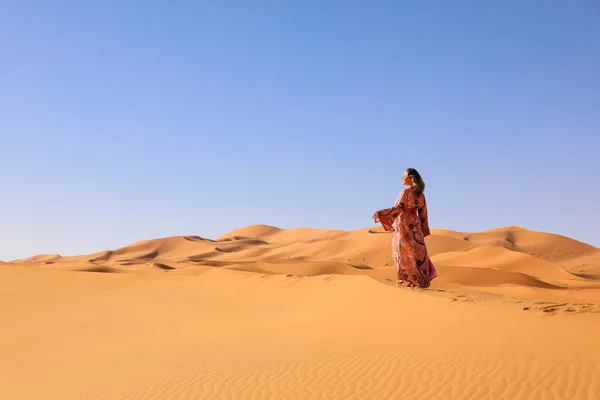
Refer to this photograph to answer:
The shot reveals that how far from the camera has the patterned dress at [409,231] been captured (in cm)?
1150

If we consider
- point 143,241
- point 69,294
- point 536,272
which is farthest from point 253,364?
point 143,241

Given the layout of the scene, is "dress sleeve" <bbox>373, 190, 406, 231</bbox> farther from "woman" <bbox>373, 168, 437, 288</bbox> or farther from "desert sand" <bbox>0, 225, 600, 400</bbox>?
"desert sand" <bbox>0, 225, 600, 400</bbox>

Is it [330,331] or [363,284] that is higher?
[363,284]

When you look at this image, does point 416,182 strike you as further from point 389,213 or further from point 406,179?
point 389,213

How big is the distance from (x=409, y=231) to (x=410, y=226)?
0.33 ft

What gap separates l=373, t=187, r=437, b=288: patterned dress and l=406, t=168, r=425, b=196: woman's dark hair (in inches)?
3.5

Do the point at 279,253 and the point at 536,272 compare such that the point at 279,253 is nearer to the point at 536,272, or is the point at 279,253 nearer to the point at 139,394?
the point at 536,272

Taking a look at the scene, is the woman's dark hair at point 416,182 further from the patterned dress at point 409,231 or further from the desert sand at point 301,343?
the desert sand at point 301,343

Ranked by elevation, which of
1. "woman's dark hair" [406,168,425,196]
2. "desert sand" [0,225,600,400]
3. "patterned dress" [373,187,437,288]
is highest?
"woman's dark hair" [406,168,425,196]

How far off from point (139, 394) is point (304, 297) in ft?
28.5

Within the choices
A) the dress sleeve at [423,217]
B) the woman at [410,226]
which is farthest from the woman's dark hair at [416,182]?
the dress sleeve at [423,217]

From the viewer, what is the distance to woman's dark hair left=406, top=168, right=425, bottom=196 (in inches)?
448

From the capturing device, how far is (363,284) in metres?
12.8

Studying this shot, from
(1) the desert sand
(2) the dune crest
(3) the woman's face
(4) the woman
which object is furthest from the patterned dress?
(2) the dune crest
